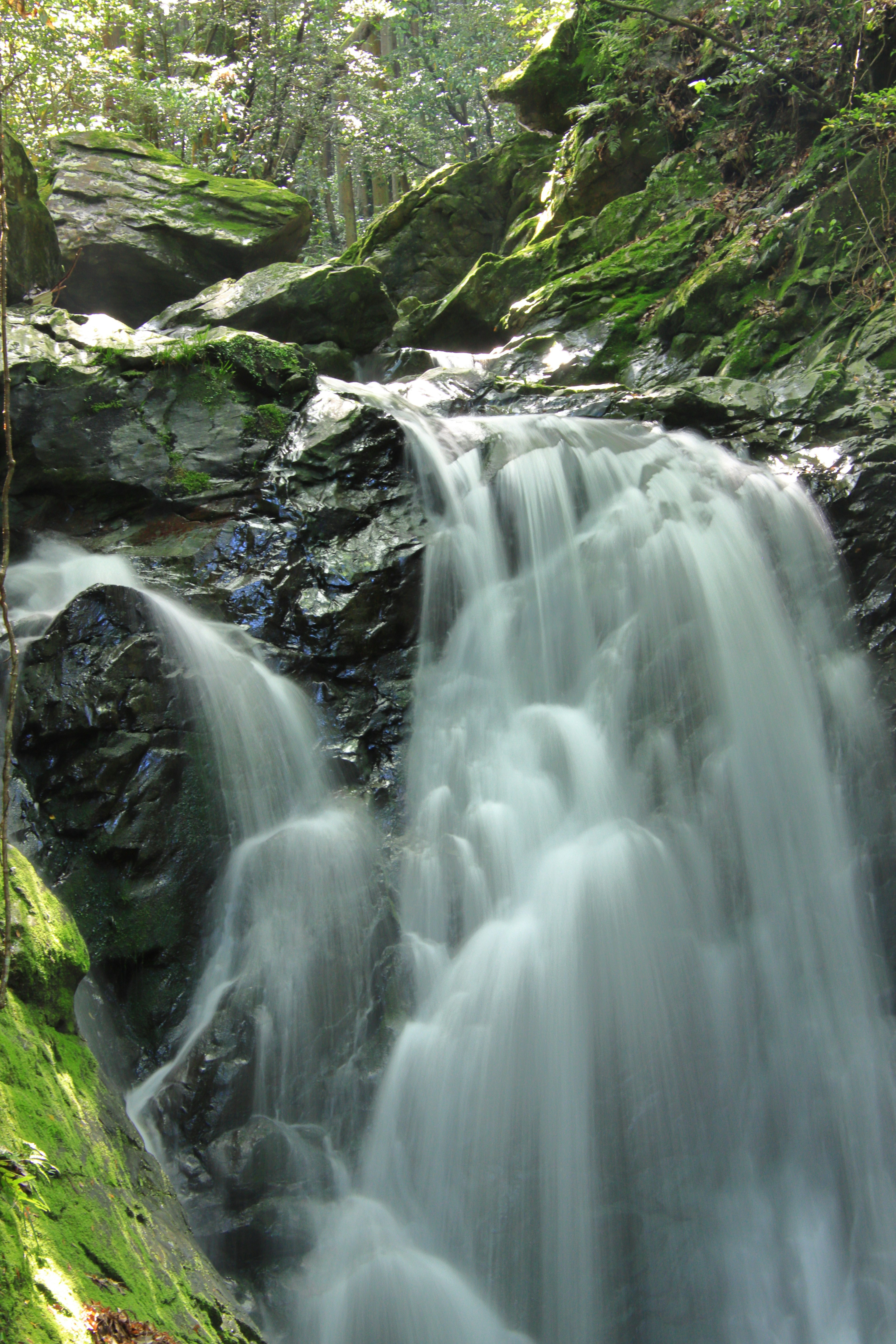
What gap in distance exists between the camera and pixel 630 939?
4516 mm

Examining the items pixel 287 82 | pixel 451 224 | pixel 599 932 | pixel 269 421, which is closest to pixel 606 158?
pixel 451 224

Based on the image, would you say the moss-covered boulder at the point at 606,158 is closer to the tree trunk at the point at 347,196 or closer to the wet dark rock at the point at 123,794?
the tree trunk at the point at 347,196

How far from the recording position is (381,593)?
5973mm

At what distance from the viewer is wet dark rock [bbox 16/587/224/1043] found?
4.28 metres

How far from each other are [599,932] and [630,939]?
18 cm

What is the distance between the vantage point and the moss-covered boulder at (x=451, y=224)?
13.8m

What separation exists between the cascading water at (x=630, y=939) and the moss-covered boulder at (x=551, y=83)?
926 cm

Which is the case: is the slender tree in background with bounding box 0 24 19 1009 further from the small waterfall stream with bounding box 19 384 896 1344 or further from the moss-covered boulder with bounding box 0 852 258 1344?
the small waterfall stream with bounding box 19 384 896 1344

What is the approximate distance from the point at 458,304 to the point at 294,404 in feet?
18.4

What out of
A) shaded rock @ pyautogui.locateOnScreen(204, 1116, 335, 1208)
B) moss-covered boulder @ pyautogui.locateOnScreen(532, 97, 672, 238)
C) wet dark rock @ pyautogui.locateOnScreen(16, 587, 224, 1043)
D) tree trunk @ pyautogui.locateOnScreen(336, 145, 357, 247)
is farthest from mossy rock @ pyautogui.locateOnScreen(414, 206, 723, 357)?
tree trunk @ pyautogui.locateOnScreen(336, 145, 357, 247)

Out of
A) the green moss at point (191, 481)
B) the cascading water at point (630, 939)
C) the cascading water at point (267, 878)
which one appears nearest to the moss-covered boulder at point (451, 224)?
the cascading water at point (630, 939)

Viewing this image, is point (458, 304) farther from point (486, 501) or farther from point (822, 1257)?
point (822, 1257)

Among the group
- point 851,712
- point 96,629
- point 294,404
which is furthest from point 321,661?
point 851,712

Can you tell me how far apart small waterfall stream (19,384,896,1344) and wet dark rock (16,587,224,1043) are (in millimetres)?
203
